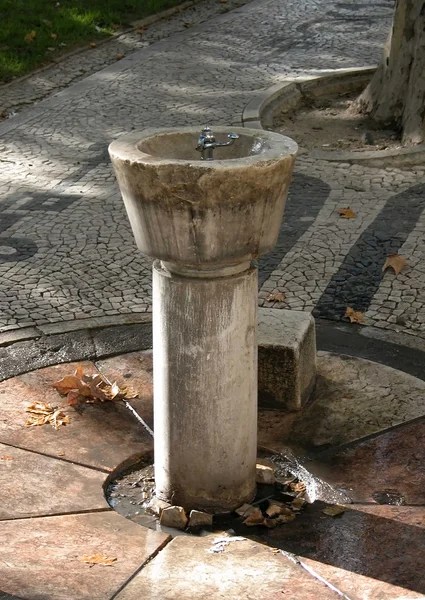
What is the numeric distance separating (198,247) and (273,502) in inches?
50.4

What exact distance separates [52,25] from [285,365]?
919cm

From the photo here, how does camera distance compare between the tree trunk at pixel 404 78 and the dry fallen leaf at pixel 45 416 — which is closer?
the dry fallen leaf at pixel 45 416

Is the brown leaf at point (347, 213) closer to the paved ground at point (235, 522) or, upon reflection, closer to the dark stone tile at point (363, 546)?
the paved ground at point (235, 522)

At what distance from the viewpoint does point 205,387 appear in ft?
13.5

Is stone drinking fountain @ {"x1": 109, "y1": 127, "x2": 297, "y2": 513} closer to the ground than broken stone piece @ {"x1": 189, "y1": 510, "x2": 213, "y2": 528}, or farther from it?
farther from it

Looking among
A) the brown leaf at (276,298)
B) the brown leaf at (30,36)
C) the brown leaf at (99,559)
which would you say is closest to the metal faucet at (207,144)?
the brown leaf at (99,559)

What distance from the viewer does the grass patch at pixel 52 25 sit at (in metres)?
12.1

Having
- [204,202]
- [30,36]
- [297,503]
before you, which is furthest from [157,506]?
[30,36]

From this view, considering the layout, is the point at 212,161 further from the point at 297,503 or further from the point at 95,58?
the point at 95,58

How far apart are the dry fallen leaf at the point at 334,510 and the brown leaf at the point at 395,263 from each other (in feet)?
9.34

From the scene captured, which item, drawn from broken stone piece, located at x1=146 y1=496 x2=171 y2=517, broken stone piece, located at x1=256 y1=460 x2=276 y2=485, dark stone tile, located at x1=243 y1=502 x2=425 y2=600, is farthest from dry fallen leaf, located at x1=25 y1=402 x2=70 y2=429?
dark stone tile, located at x1=243 y1=502 x2=425 y2=600

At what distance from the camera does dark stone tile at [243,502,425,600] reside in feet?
12.3

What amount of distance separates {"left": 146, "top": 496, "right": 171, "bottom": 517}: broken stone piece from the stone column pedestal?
1.2 inches

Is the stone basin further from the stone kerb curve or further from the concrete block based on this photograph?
the stone kerb curve
